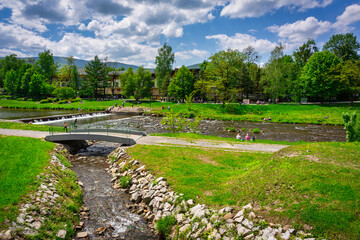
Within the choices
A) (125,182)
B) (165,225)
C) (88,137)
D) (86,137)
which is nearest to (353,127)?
(165,225)

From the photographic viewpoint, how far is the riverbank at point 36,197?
30.0ft

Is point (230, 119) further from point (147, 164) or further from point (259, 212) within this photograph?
point (259, 212)

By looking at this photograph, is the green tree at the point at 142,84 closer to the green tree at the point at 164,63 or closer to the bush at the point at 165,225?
the green tree at the point at 164,63

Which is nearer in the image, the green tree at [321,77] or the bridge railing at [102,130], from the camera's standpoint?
the bridge railing at [102,130]

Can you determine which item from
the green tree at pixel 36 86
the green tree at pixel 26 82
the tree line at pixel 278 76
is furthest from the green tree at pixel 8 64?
the tree line at pixel 278 76

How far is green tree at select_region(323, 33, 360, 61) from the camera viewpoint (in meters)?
73.7

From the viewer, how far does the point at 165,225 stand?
10.1 meters

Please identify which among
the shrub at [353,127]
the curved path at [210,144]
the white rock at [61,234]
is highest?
the shrub at [353,127]

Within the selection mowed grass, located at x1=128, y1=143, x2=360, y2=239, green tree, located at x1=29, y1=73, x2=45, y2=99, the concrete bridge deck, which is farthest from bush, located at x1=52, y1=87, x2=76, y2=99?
mowed grass, located at x1=128, y1=143, x2=360, y2=239

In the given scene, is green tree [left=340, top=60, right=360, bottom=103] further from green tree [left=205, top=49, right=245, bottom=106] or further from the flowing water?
the flowing water

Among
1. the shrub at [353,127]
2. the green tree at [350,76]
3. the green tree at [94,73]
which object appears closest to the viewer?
the shrub at [353,127]

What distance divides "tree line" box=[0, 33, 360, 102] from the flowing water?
32.1 meters

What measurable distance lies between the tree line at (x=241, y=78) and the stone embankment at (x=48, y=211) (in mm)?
36430

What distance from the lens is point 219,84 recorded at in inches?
2426
